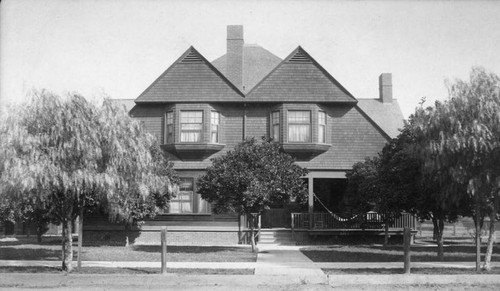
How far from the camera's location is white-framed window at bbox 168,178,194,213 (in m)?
28.4

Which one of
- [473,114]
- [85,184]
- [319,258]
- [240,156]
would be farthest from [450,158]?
[85,184]

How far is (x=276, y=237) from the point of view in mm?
27750

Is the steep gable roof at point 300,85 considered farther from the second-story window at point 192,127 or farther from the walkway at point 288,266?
the walkway at point 288,266

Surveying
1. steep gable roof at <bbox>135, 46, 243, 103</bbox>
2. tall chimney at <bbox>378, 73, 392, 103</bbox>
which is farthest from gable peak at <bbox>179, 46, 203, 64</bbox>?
tall chimney at <bbox>378, 73, 392, 103</bbox>

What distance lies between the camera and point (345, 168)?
1126 inches

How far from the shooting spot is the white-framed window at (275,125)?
2855cm

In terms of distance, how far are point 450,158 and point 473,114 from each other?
1457 mm

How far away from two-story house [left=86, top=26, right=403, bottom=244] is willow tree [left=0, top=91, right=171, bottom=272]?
37.9 ft

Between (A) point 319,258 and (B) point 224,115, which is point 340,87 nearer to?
(B) point 224,115

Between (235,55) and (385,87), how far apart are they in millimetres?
16106

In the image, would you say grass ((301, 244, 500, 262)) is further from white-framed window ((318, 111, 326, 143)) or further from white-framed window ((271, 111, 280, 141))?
white-framed window ((271, 111, 280, 141))

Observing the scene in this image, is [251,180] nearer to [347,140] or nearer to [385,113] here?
[347,140]

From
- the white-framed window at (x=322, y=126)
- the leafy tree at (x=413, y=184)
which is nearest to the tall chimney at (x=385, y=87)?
the white-framed window at (x=322, y=126)

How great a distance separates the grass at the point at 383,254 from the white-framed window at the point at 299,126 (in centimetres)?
613
